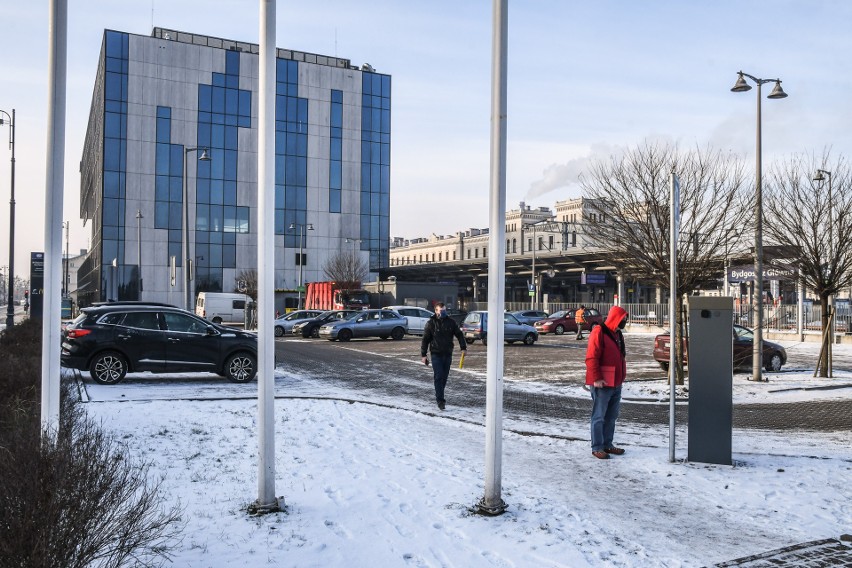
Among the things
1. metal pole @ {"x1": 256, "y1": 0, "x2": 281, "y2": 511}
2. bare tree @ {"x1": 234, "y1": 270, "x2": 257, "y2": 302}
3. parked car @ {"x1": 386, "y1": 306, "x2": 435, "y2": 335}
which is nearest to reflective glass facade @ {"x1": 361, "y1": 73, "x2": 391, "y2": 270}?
bare tree @ {"x1": 234, "y1": 270, "x2": 257, "y2": 302}

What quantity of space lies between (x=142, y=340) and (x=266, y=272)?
33.0 ft

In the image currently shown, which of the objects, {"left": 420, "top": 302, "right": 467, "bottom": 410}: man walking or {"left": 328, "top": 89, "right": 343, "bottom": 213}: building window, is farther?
{"left": 328, "top": 89, "right": 343, "bottom": 213}: building window

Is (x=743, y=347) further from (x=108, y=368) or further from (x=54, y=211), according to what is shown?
(x=54, y=211)

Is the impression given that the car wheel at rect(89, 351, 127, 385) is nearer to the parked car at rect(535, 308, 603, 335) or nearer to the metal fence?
the metal fence

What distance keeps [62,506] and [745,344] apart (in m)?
19.4

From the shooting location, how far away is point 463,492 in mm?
6629

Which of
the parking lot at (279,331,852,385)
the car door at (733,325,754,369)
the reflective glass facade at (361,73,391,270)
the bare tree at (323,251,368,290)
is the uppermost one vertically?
the reflective glass facade at (361,73,391,270)

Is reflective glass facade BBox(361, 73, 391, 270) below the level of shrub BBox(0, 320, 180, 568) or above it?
above

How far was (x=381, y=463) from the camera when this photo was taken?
7.84 metres

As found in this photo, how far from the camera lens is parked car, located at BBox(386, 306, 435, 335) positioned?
35.8m

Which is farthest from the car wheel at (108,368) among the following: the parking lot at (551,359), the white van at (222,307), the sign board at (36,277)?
the white van at (222,307)

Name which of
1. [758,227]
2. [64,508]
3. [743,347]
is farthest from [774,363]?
[64,508]

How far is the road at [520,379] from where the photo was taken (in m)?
12.2

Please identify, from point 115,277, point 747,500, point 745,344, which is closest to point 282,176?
point 115,277
